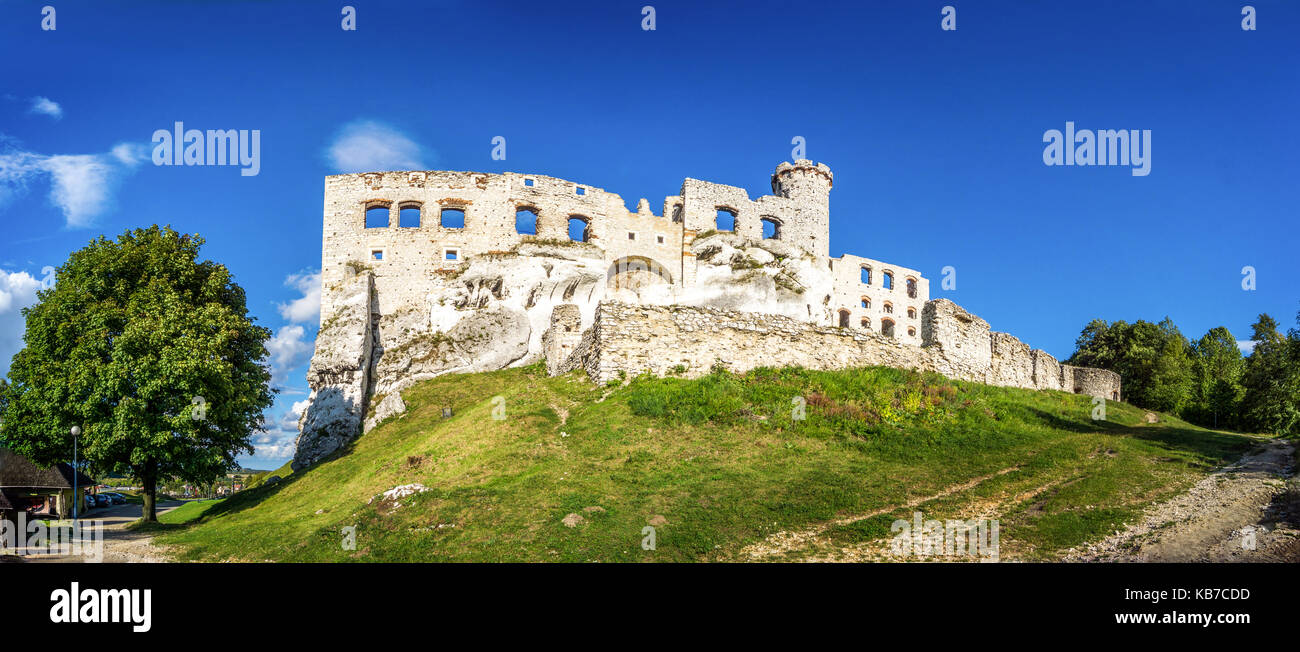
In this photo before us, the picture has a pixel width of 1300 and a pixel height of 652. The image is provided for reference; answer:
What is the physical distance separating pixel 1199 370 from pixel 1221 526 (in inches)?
1598

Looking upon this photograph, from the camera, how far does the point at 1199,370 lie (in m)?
45.8

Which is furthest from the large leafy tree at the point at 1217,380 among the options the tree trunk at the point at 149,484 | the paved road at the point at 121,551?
the tree trunk at the point at 149,484

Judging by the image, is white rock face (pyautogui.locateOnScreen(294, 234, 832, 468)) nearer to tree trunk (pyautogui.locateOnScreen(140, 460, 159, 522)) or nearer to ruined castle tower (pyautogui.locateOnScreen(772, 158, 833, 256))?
ruined castle tower (pyautogui.locateOnScreen(772, 158, 833, 256))

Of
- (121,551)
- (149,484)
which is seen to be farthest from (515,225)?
(121,551)

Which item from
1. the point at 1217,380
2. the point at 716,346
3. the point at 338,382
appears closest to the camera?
the point at 716,346

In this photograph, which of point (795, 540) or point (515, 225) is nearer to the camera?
point (795, 540)

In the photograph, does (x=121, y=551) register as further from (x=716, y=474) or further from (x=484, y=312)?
(x=484, y=312)

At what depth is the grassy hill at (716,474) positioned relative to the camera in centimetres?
1456

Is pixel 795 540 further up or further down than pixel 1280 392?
further down

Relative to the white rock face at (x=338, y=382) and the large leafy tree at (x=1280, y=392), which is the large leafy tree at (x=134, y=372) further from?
the large leafy tree at (x=1280, y=392)

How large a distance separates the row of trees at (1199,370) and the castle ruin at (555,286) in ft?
13.5

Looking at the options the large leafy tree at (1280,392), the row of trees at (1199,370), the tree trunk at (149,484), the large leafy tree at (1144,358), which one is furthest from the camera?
the large leafy tree at (1144,358)
